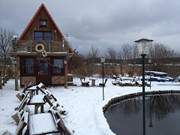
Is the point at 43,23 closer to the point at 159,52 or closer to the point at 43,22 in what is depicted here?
the point at 43,22

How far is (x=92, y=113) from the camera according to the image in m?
12.0

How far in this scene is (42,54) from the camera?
21844 mm

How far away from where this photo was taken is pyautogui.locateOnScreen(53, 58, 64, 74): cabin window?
23484mm

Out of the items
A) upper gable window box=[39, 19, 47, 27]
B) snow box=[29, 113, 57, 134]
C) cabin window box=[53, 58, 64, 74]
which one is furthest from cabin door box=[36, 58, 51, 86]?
snow box=[29, 113, 57, 134]

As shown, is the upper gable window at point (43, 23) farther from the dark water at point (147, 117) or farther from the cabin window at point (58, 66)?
the dark water at point (147, 117)

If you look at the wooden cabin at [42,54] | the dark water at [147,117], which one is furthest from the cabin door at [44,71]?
the dark water at [147,117]

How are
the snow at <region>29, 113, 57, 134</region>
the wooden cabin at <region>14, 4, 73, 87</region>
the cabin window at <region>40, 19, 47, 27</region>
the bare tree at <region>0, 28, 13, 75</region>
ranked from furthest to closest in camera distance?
the bare tree at <region>0, 28, 13, 75</region>, the cabin window at <region>40, 19, 47, 27</region>, the wooden cabin at <region>14, 4, 73, 87</region>, the snow at <region>29, 113, 57, 134</region>

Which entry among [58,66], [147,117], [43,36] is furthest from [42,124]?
[43,36]

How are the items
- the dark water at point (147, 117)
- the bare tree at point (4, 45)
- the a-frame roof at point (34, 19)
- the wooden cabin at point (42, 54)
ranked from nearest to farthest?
the dark water at point (147, 117) < the wooden cabin at point (42, 54) < the a-frame roof at point (34, 19) < the bare tree at point (4, 45)

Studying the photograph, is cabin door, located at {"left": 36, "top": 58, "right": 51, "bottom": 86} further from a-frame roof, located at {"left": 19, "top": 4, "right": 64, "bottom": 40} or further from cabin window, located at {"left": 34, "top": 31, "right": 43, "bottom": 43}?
a-frame roof, located at {"left": 19, "top": 4, "right": 64, "bottom": 40}

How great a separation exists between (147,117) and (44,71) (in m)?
11.8

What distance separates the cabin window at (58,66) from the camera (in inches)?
925

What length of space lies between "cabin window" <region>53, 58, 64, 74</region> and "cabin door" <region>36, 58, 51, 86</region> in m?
0.57

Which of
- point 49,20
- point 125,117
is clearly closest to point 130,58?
point 49,20
